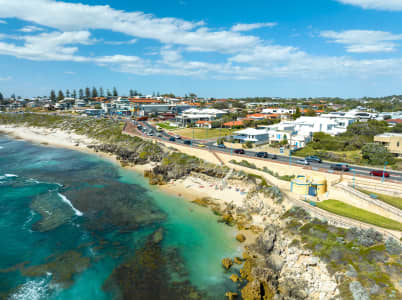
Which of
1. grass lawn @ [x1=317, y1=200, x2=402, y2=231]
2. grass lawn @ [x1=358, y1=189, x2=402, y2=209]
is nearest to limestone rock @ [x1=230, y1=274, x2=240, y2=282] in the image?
grass lawn @ [x1=317, y1=200, x2=402, y2=231]

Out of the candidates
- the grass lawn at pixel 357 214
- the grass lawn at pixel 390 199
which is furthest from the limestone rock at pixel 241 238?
the grass lawn at pixel 390 199

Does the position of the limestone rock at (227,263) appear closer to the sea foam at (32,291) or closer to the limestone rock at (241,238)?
the limestone rock at (241,238)

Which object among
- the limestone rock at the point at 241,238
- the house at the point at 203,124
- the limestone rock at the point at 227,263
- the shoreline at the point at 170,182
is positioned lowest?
the limestone rock at the point at 227,263

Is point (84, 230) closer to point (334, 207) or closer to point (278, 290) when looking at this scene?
point (278, 290)

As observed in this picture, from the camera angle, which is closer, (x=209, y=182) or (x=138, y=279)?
(x=138, y=279)

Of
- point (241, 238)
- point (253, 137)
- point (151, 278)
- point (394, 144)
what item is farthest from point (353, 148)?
point (151, 278)

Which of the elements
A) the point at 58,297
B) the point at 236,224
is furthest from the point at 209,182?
the point at 58,297

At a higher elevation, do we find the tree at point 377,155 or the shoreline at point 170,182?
the tree at point 377,155

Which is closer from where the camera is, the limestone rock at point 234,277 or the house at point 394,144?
the limestone rock at point 234,277
